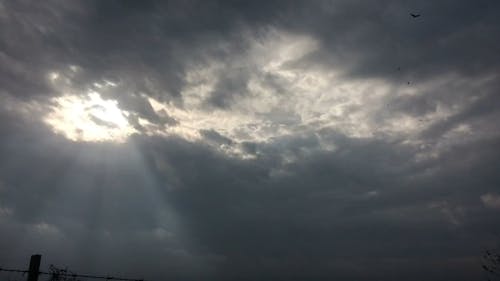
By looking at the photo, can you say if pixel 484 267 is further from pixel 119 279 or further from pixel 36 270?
pixel 36 270

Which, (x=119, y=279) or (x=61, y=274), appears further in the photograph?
(x=119, y=279)

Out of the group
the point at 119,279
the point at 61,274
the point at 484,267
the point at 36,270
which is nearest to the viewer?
the point at 36,270

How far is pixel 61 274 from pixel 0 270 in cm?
344

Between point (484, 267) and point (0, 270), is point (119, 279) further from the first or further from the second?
point (484, 267)

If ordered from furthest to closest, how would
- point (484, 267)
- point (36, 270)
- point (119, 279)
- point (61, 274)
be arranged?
point (484, 267) < point (119, 279) < point (61, 274) < point (36, 270)

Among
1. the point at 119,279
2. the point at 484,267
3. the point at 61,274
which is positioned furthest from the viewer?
the point at 484,267

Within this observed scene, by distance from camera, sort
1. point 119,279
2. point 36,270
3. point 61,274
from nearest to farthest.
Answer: point 36,270 < point 61,274 < point 119,279

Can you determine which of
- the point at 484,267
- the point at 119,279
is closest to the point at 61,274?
the point at 119,279

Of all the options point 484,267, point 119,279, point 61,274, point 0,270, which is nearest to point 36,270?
point 0,270

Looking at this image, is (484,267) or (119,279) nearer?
(119,279)

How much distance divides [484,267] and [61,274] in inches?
1249

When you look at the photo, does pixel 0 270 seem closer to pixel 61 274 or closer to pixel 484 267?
pixel 61 274

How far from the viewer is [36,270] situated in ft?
52.3

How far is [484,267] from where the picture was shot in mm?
31953
